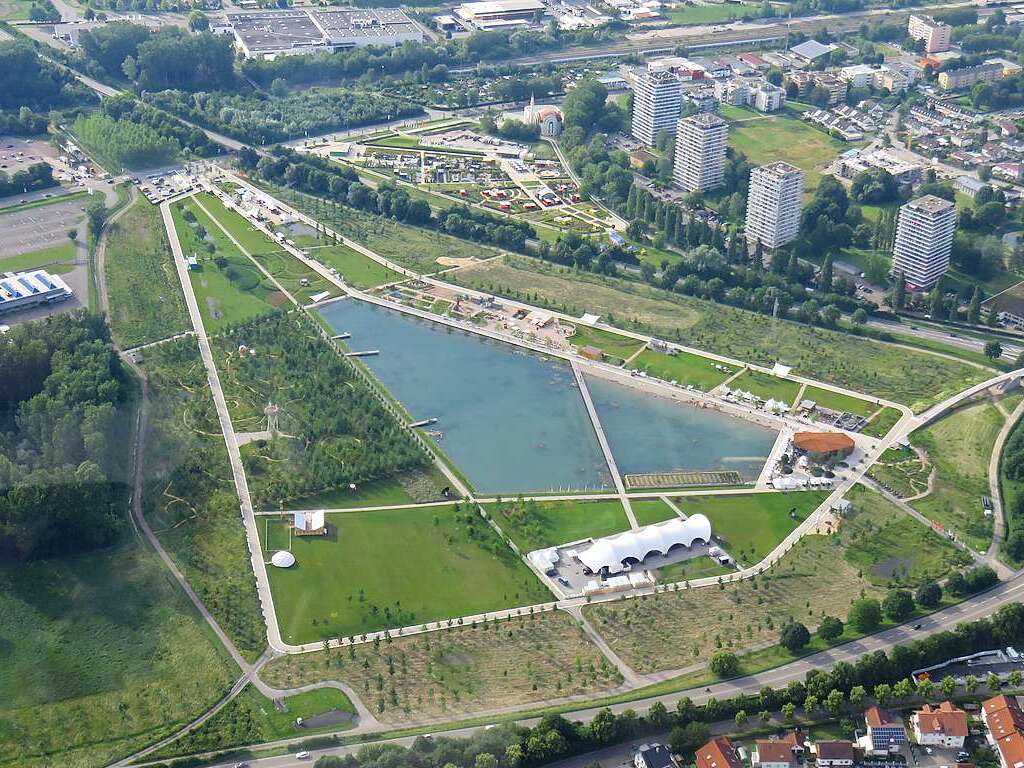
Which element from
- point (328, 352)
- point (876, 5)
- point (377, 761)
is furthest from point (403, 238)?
point (876, 5)

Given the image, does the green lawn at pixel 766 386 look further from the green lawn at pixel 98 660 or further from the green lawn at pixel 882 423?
the green lawn at pixel 98 660

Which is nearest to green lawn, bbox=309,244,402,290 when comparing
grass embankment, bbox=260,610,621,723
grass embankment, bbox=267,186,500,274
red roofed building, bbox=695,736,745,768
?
grass embankment, bbox=267,186,500,274

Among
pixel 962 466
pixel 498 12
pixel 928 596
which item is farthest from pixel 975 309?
pixel 498 12

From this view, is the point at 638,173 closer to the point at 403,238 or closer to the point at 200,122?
the point at 403,238

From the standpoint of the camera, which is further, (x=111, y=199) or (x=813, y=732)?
(x=111, y=199)

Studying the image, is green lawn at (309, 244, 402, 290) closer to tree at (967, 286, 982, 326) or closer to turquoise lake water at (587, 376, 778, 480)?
turquoise lake water at (587, 376, 778, 480)

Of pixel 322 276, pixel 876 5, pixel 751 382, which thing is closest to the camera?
pixel 751 382

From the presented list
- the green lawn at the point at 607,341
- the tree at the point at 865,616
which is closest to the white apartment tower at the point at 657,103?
the green lawn at the point at 607,341
